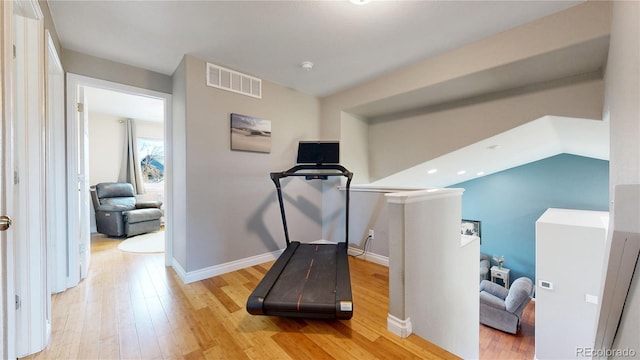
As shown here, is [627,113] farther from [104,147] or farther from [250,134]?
[104,147]

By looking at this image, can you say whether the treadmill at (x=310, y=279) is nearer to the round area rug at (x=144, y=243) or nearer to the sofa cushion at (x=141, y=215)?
the round area rug at (x=144, y=243)

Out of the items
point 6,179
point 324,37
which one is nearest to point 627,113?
point 324,37

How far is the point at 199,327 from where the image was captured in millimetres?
1790

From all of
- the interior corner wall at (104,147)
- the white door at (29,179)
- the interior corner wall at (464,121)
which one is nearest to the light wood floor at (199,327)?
the white door at (29,179)

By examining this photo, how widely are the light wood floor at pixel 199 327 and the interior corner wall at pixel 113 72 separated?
2.17 m

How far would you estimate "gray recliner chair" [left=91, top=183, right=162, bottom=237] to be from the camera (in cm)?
430

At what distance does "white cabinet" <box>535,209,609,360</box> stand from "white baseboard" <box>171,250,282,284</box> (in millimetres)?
3959

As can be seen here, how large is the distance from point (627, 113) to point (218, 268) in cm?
337

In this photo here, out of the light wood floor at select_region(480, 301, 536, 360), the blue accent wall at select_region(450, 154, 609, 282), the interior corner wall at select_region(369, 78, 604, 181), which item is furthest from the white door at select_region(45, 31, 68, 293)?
the blue accent wall at select_region(450, 154, 609, 282)

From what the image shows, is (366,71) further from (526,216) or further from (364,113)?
(526,216)

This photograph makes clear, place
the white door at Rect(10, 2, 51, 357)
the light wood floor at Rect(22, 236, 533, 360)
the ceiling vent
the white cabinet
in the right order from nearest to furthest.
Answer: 1. the white door at Rect(10, 2, 51, 357)
2. the light wood floor at Rect(22, 236, 533, 360)
3. the ceiling vent
4. the white cabinet

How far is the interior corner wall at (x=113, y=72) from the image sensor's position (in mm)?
2412

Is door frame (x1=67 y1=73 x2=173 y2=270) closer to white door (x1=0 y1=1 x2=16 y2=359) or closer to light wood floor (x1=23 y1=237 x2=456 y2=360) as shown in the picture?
light wood floor (x1=23 y1=237 x2=456 y2=360)

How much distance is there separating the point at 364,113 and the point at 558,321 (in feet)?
13.4
